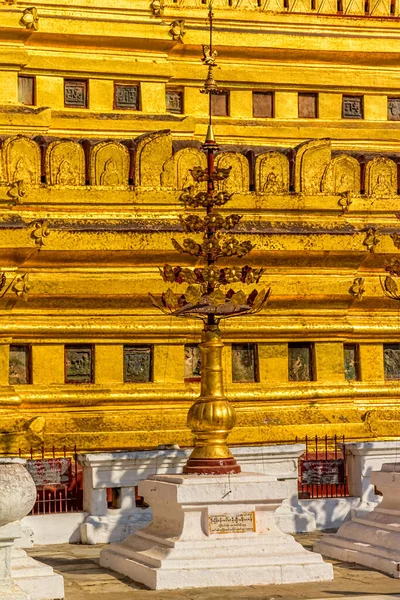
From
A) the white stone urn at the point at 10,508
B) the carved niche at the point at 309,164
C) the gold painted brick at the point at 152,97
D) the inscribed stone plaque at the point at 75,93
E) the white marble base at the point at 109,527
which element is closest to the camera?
the white stone urn at the point at 10,508

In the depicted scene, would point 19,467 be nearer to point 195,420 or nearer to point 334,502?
point 195,420

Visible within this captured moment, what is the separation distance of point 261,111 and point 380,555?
419 inches

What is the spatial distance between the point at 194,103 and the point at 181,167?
2.59 metres

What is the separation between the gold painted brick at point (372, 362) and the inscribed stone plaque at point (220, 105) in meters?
4.49

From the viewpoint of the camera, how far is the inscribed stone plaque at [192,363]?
2203 centimetres

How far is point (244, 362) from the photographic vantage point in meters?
22.3

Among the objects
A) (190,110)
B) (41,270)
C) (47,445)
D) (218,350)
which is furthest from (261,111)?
(218,350)

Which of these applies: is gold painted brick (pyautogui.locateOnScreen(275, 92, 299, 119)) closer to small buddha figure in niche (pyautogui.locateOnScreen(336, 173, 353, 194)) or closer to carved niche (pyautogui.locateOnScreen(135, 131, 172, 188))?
small buddha figure in niche (pyautogui.locateOnScreen(336, 173, 353, 194))

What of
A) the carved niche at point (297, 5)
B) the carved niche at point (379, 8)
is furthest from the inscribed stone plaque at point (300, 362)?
the carved niche at point (379, 8)

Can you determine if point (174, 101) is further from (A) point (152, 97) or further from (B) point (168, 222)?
(B) point (168, 222)

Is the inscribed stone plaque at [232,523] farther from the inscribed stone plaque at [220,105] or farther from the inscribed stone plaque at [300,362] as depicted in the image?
the inscribed stone plaque at [220,105]

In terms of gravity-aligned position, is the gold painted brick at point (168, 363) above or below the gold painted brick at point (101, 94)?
below

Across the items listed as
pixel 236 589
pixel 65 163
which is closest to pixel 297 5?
pixel 65 163

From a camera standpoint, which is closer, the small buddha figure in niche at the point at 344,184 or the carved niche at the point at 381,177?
the small buddha figure in niche at the point at 344,184
